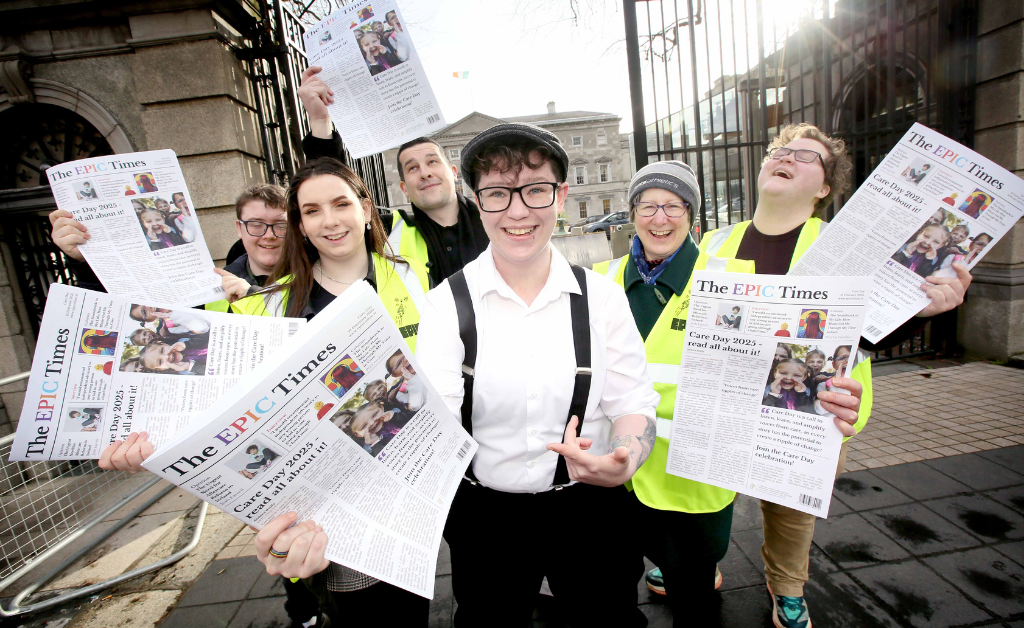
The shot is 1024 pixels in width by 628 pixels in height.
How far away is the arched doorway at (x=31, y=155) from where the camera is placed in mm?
4230

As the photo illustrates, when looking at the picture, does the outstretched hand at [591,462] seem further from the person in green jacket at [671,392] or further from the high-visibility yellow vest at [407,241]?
the high-visibility yellow vest at [407,241]

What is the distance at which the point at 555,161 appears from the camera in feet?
4.71

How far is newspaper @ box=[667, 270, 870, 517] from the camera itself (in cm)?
143

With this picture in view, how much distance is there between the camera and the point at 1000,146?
4691mm

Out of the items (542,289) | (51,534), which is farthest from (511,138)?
(51,534)

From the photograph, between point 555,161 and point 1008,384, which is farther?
point 1008,384

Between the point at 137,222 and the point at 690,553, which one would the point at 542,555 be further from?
the point at 137,222

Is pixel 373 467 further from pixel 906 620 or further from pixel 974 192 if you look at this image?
pixel 906 620

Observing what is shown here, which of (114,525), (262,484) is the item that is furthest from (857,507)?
(114,525)

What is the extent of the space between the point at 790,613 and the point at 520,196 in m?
2.19

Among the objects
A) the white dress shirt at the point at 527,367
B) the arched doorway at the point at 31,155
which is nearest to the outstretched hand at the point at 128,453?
the white dress shirt at the point at 527,367

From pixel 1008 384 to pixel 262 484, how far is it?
20.6 feet

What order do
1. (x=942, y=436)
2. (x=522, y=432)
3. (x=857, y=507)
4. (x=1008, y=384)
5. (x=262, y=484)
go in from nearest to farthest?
(x=262, y=484) → (x=522, y=432) → (x=857, y=507) → (x=942, y=436) → (x=1008, y=384)

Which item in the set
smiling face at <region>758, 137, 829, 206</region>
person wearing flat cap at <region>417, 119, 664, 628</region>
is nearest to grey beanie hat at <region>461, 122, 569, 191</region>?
person wearing flat cap at <region>417, 119, 664, 628</region>
